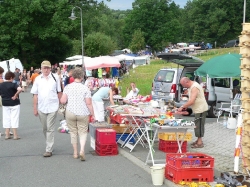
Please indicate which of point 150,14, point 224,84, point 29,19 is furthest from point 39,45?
point 150,14

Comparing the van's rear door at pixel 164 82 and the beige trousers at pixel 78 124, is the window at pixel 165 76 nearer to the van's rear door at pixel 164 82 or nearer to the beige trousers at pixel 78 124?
the van's rear door at pixel 164 82

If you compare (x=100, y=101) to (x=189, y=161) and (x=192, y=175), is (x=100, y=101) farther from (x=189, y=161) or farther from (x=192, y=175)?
(x=192, y=175)

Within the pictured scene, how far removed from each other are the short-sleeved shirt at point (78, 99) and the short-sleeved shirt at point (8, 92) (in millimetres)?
3186

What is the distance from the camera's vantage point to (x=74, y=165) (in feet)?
27.5

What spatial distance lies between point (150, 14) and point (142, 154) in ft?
282

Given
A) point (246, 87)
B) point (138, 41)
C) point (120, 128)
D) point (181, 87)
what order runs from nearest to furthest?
point (246, 87) → point (120, 128) → point (181, 87) → point (138, 41)

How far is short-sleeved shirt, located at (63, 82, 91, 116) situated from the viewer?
8.61m

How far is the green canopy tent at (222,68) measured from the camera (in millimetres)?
14594

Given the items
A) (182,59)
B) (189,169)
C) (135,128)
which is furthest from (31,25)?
(189,169)

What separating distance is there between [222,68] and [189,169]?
28.0ft

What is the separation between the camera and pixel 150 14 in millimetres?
93188

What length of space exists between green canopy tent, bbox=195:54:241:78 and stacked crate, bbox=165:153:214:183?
26.1 feet

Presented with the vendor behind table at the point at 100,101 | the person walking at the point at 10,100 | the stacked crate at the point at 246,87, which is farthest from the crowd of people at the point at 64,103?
→ the vendor behind table at the point at 100,101

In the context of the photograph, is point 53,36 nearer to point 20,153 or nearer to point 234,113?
point 234,113
